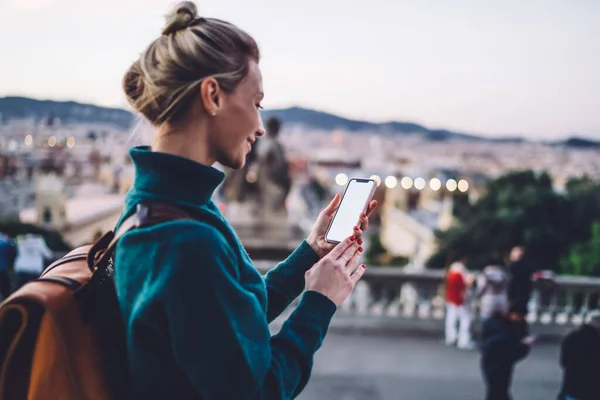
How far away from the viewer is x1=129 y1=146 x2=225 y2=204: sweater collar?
1160 millimetres

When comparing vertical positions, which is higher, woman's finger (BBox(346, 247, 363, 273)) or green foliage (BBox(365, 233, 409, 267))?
woman's finger (BBox(346, 247, 363, 273))

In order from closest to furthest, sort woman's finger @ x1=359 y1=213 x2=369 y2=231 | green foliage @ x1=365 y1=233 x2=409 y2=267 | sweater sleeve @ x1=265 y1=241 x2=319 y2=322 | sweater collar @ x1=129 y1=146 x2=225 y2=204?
sweater collar @ x1=129 y1=146 x2=225 y2=204
woman's finger @ x1=359 y1=213 x2=369 y2=231
sweater sleeve @ x1=265 y1=241 x2=319 y2=322
green foliage @ x1=365 y1=233 x2=409 y2=267

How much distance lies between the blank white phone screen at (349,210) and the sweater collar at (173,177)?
0.45 m

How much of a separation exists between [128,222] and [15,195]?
19.4 meters

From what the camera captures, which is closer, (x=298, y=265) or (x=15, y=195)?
(x=298, y=265)

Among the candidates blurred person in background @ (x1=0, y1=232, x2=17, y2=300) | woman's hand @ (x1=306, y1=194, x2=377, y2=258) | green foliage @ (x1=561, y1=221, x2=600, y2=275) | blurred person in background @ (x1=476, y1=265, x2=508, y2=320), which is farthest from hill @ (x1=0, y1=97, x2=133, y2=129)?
green foliage @ (x1=561, y1=221, x2=600, y2=275)

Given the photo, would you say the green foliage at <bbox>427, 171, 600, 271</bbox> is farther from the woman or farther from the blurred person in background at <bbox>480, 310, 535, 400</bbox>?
the woman

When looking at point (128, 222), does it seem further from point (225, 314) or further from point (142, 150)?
point (225, 314)

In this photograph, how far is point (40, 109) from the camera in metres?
15.1

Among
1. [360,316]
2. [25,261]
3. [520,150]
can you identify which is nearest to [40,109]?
[25,261]

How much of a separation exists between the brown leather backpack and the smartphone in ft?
1.72

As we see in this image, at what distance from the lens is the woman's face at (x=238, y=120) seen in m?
1.21

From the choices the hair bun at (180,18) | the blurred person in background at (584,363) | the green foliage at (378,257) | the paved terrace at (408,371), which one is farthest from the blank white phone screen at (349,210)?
the green foliage at (378,257)

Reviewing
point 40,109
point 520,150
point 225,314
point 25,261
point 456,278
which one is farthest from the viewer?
point 520,150
